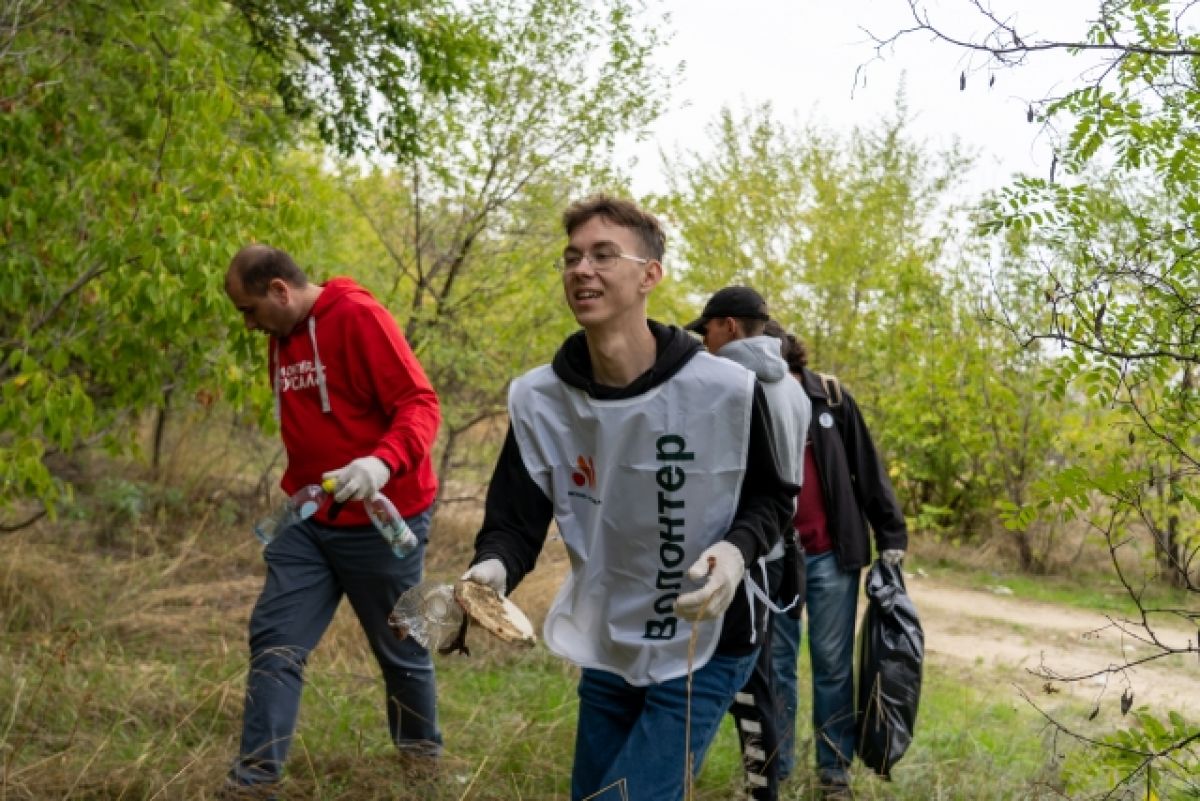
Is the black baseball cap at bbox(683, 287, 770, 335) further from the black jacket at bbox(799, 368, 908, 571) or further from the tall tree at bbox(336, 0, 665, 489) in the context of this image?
the tall tree at bbox(336, 0, 665, 489)

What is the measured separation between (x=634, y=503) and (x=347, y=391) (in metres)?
1.49

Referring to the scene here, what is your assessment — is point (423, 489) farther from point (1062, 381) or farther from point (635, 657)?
point (1062, 381)

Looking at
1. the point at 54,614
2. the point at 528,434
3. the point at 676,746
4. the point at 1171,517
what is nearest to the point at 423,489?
the point at 528,434

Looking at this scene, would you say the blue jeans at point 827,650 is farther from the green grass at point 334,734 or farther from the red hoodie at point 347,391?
the red hoodie at point 347,391

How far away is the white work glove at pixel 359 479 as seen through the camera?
11.6ft

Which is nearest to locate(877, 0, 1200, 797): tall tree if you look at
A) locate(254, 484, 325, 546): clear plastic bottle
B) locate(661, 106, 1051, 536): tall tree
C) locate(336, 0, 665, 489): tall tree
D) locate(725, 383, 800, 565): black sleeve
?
locate(725, 383, 800, 565): black sleeve

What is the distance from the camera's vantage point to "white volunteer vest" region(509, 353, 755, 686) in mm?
2840

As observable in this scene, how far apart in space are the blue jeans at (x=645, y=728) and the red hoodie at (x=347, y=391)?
1.23m

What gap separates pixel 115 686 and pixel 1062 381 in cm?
372

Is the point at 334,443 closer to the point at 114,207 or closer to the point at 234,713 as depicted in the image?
the point at 234,713

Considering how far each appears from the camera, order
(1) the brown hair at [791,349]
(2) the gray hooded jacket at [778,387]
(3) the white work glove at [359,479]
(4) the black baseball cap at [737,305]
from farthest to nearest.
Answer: (1) the brown hair at [791,349] < (4) the black baseball cap at [737,305] < (2) the gray hooded jacket at [778,387] < (3) the white work glove at [359,479]

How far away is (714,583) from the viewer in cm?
259

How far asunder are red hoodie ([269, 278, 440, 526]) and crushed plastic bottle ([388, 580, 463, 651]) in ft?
3.77

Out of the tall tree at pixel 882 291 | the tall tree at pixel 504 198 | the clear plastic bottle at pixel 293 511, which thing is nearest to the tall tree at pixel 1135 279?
the clear plastic bottle at pixel 293 511
